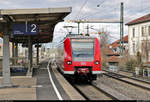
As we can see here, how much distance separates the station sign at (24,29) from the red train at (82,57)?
263cm

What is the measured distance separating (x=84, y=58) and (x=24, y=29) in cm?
401

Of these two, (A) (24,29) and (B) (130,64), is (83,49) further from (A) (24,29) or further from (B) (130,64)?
(B) (130,64)

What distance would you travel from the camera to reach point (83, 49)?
51.9 feet

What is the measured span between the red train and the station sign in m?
2.63

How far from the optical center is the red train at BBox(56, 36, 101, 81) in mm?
15375

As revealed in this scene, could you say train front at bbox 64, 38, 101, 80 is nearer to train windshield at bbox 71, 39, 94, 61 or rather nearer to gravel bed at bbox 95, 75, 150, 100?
train windshield at bbox 71, 39, 94, 61

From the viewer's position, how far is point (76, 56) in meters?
15.6

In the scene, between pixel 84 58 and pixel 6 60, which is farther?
pixel 84 58

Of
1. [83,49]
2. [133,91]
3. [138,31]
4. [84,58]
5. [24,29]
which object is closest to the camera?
[24,29]

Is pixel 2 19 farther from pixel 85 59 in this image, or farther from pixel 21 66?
pixel 21 66

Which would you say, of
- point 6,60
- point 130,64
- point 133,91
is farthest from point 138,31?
point 6,60

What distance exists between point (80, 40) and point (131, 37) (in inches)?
1672

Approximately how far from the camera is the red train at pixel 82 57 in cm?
1538

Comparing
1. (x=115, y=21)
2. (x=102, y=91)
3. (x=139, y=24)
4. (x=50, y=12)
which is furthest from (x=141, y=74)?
(x=139, y=24)
